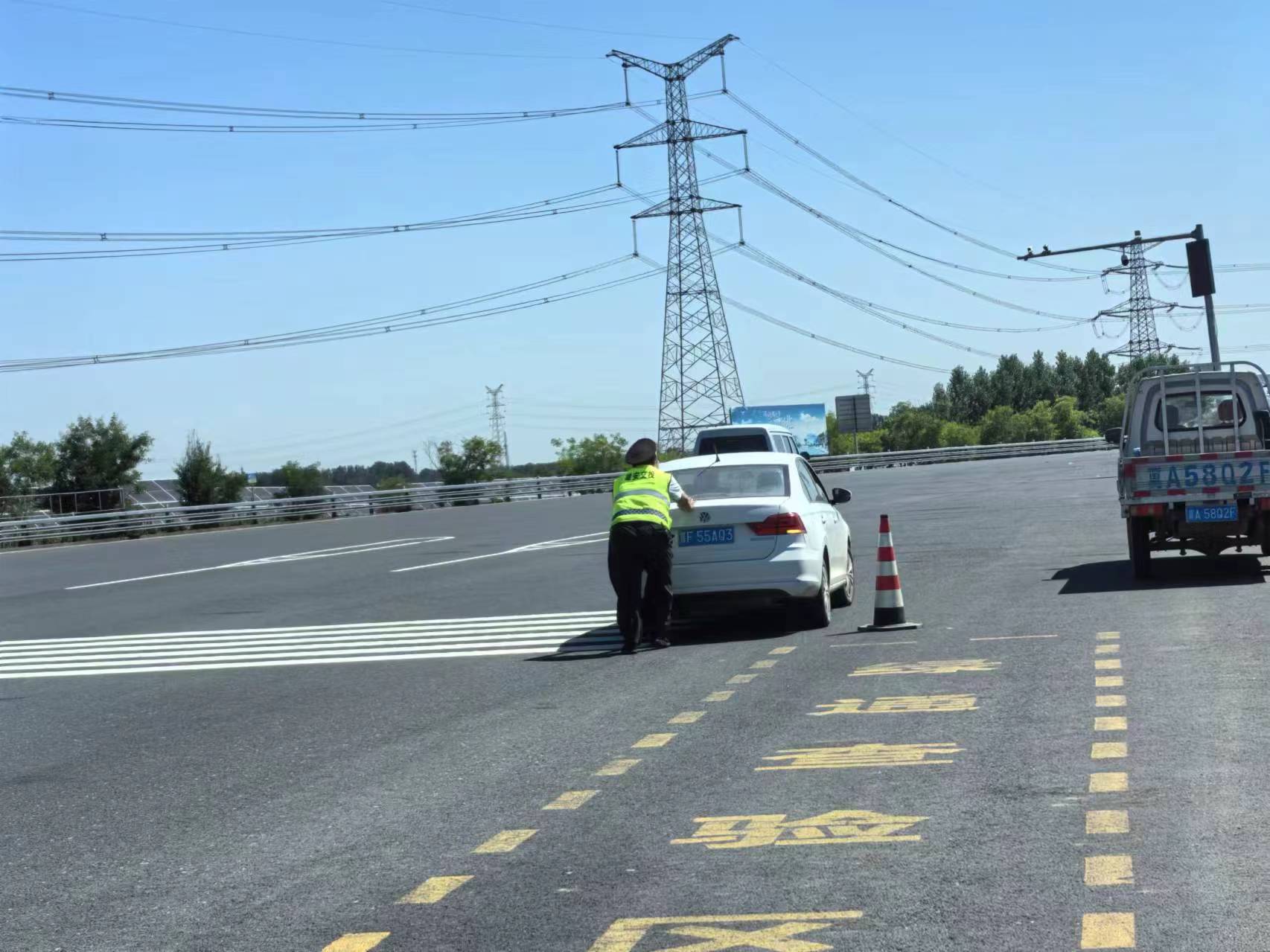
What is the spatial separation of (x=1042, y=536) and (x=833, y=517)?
8707 millimetres

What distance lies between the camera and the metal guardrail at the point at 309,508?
42.4m

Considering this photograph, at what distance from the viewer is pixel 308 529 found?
4209cm

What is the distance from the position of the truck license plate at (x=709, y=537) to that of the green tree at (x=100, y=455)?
77.3 metres

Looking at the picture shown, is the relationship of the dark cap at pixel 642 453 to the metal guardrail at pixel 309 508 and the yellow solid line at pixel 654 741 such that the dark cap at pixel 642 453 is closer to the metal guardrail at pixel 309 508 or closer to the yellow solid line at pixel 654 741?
the yellow solid line at pixel 654 741

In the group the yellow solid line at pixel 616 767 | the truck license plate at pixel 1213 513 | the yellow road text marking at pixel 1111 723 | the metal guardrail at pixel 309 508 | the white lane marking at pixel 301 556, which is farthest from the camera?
the metal guardrail at pixel 309 508

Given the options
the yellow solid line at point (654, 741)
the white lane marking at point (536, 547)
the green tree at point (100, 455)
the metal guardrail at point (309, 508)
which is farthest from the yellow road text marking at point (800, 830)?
the green tree at point (100, 455)

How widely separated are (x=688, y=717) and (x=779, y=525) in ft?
15.3

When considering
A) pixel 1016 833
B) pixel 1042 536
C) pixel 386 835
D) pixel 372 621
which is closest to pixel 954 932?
pixel 1016 833

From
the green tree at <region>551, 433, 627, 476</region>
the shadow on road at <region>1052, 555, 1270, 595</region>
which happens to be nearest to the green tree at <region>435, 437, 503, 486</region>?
the green tree at <region>551, 433, 627, 476</region>

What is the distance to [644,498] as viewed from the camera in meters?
12.9

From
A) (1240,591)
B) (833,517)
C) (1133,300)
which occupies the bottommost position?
(1240,591)

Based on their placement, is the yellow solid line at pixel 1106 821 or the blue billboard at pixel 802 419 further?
the blue billboard at pixel 802 419

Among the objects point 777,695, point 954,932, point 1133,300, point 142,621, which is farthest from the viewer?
point 1133,300

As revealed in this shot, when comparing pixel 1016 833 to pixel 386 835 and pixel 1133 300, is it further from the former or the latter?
pixel 1133 300
